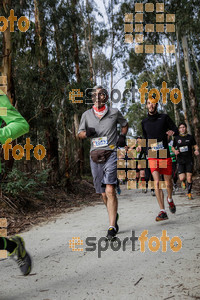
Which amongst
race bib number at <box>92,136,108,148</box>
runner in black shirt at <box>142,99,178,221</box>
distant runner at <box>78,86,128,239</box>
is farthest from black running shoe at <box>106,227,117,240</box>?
runner in black shirt at <box>142,99,178,221</box>

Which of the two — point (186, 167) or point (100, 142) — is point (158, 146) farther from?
point (186, 167)

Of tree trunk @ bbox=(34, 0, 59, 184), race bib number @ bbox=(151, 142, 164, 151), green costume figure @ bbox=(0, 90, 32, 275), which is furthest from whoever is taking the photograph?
tree trunk @ bbox=(34, 0, 59, 184)

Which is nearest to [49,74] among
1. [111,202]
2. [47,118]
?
[47,118]

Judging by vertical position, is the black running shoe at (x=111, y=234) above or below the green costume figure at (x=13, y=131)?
below

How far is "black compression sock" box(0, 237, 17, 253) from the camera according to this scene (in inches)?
101

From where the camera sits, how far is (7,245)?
2.61 metres

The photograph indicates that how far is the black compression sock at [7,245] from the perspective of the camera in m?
2.56

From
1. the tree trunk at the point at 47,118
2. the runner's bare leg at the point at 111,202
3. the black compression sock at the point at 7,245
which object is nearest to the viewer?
the black compression sock at the point at 7,245

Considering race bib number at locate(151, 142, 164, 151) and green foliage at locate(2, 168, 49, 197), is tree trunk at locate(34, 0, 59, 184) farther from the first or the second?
race bib number at locate(151, 142, 164, 151)

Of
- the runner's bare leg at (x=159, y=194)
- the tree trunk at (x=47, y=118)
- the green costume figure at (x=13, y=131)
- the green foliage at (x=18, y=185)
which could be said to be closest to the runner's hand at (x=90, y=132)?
the runner's bare leg at (x=159, y=194)

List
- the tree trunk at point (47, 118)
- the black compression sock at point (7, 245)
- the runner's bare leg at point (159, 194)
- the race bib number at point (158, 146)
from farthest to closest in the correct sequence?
1. the tree trunk at point (47, 118)
2. the race bib number at point (158, 146)
3. the runner's bare leg at point (159, 194)
4. the black compression sock at point (7, 245)

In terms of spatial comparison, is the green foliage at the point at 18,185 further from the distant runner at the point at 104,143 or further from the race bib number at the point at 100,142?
the race bib number at the point at 100,142

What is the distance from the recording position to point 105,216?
622 cm

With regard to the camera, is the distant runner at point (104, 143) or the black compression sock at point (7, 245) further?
the distant runner at point (104, 143)
